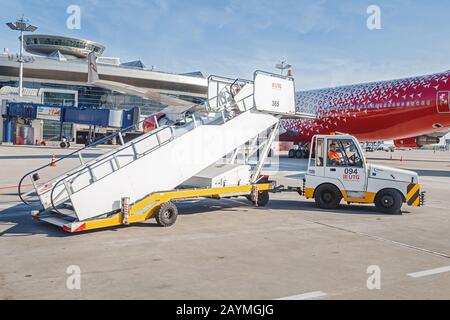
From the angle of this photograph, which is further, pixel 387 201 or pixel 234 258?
pixel 387 201

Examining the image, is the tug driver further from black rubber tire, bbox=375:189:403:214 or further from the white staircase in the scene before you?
the white staircase

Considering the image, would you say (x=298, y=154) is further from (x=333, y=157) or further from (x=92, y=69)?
(x=333, y=157)

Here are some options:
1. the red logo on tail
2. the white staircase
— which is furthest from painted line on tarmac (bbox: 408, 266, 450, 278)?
the red logo on tail

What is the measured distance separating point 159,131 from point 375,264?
6823 millimetres

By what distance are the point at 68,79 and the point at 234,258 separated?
315ft

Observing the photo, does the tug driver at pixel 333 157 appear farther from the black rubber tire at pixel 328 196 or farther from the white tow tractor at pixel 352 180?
the black rubber tire at pixel 328 196

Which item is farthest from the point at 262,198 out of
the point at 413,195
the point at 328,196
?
the point at 413,195

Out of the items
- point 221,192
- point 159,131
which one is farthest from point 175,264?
point 159,131

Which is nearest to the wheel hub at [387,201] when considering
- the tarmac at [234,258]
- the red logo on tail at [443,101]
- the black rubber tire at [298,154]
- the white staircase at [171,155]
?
the tarmac at [234,258]

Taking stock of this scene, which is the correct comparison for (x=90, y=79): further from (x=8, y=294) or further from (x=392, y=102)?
(x=8, y=294)

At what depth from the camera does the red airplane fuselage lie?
28.8m

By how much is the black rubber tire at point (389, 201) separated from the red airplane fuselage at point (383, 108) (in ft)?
61.3

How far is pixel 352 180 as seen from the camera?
1292 centimetres

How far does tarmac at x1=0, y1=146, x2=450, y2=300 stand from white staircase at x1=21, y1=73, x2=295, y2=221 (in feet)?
2.44
